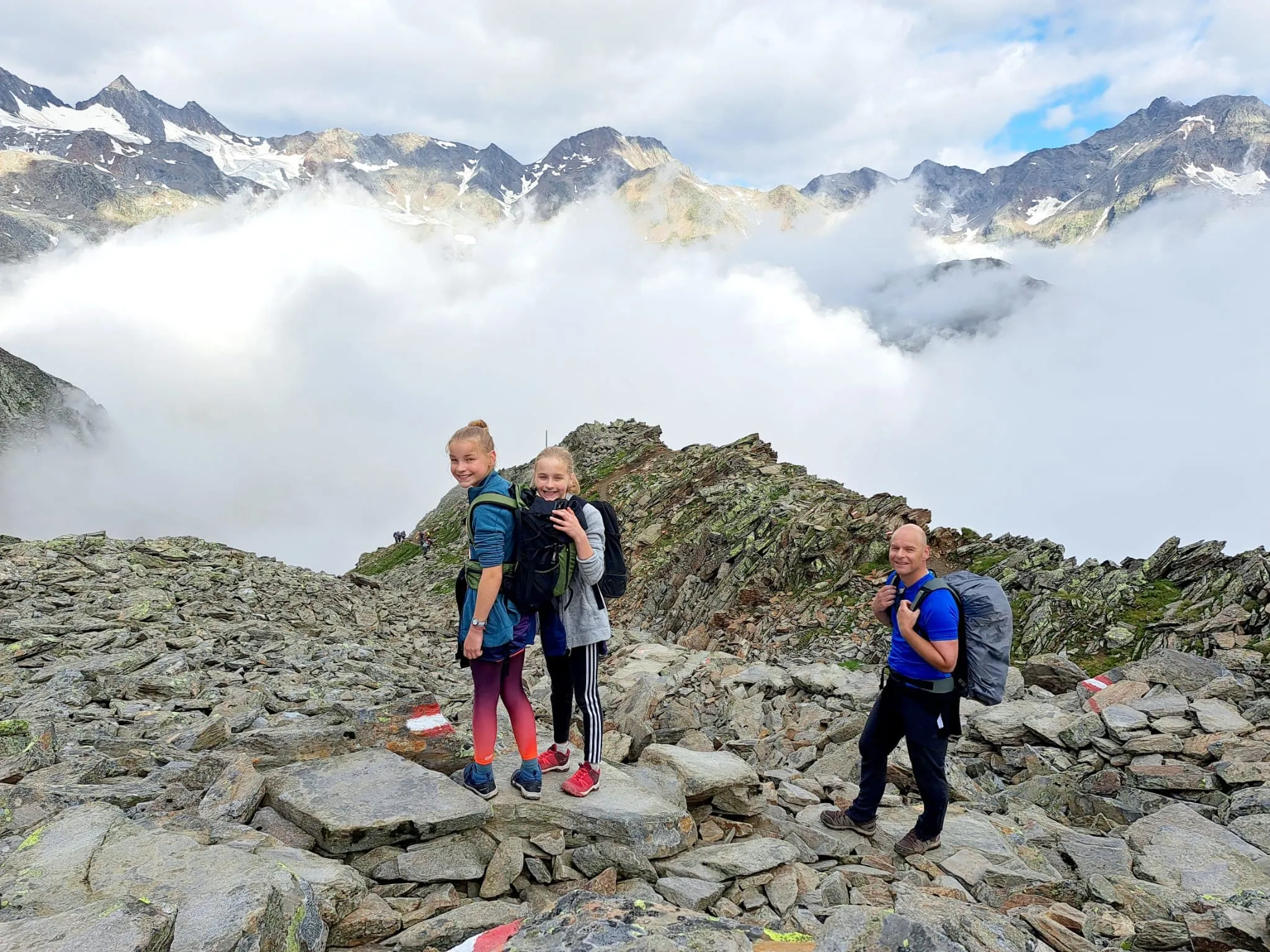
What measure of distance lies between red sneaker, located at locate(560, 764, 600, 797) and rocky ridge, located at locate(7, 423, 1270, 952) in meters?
0.10

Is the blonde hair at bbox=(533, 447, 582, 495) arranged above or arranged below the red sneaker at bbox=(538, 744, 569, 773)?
above

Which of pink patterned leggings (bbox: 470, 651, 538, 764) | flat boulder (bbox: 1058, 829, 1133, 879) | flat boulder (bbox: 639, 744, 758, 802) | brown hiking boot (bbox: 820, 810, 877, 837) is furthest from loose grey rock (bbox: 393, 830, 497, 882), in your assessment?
flat boulder (bbox: 1058, 829, 1133, 879)

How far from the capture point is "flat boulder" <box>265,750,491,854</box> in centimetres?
621

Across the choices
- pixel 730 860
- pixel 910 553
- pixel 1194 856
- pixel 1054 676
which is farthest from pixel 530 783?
pixel 1054 676

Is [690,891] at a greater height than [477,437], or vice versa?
[477,437]

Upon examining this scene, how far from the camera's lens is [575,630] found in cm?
696

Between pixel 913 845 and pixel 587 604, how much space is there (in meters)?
4.50

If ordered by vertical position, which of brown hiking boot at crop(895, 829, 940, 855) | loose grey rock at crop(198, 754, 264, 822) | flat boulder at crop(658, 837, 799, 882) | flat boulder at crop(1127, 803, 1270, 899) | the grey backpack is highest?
the grey backpack

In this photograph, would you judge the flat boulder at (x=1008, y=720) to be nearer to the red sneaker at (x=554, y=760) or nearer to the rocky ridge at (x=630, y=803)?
the rocky ridge at (x=630, y=803)

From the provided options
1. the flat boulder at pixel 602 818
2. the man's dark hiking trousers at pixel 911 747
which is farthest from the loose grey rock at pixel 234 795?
the man's dark hiking trousers at pixel 911 747

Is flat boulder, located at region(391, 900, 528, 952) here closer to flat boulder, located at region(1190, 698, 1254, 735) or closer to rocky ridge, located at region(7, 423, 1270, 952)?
rocky ridge, located at region(7, 423, 1270, 952)

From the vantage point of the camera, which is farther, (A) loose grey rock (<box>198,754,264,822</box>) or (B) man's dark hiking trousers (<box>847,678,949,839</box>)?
(B) man's dark hiking trousers (<box>847,678,949,839</box>)

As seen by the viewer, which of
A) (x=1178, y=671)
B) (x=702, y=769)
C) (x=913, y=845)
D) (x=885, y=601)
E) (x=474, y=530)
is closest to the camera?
(x=474, y=530)

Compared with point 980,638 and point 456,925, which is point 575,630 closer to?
point 456,925
